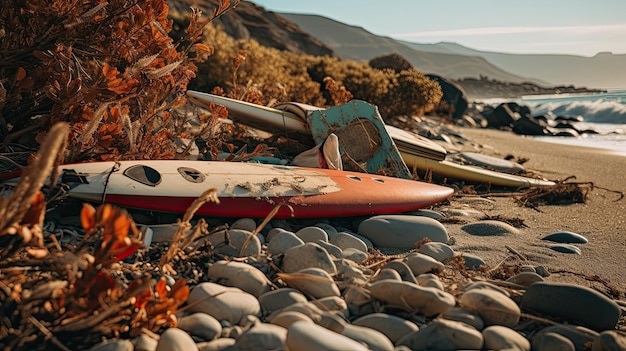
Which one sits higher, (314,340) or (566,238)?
(314,340)

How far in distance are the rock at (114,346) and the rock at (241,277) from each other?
62 centimetres

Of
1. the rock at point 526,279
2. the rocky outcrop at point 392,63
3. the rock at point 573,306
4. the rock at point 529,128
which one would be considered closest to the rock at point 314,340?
the rock at point 573,306

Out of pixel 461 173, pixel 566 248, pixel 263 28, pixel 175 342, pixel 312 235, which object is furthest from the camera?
pixel 263 28

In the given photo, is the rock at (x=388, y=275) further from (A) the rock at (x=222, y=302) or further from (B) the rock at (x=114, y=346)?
(B) the rock at (x=114, y=346)

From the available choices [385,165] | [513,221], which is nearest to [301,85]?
[385,165]

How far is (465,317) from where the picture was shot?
85.4 inches

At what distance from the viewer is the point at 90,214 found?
1.59 m

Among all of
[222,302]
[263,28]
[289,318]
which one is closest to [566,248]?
[289,318]

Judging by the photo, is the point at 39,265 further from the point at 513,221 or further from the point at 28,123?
the point at 513,221

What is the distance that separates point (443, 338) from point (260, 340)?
0.63m

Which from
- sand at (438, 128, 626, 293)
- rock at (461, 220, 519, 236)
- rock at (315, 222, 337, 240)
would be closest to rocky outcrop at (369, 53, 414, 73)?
sand at (438, 128, 626, 293)

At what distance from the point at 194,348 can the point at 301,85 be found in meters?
6.81

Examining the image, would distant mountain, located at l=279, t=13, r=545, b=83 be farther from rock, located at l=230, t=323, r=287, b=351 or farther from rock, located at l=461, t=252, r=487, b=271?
rock, located at l=230, t=323, r=287, b=351

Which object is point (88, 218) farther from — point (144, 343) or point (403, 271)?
point (403, 271)
